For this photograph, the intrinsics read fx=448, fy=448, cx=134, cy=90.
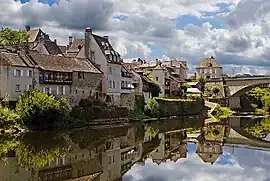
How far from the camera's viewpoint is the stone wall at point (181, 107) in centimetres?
7539

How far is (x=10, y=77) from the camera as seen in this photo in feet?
163

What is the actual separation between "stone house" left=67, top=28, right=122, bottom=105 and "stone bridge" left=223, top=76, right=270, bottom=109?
1580 inches

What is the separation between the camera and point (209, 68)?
409 feet

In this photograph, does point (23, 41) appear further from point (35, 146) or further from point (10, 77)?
point (35, 146)

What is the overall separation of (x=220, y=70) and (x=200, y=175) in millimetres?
99156

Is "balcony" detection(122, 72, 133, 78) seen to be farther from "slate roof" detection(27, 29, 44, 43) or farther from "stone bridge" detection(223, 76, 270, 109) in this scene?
"stone bridge" detection(223, 76, 270, 109)

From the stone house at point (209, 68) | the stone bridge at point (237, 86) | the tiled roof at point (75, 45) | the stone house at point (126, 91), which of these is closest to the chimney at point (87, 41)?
the stone house at point (126, 91)

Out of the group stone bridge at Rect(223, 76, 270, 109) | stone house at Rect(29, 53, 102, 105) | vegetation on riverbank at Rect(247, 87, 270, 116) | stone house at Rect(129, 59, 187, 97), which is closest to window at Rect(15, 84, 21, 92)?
stone house at Rect(29, 53, 102, 105)

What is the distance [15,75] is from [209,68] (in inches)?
3226

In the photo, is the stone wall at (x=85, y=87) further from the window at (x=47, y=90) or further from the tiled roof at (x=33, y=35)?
the tiled roof at (x=33, y=35)

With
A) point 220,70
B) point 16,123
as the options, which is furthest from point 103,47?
point 220,70

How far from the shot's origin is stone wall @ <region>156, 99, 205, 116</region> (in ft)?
247

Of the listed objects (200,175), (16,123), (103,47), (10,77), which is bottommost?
(200,175)

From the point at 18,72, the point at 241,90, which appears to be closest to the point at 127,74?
→ the point at 18,72
